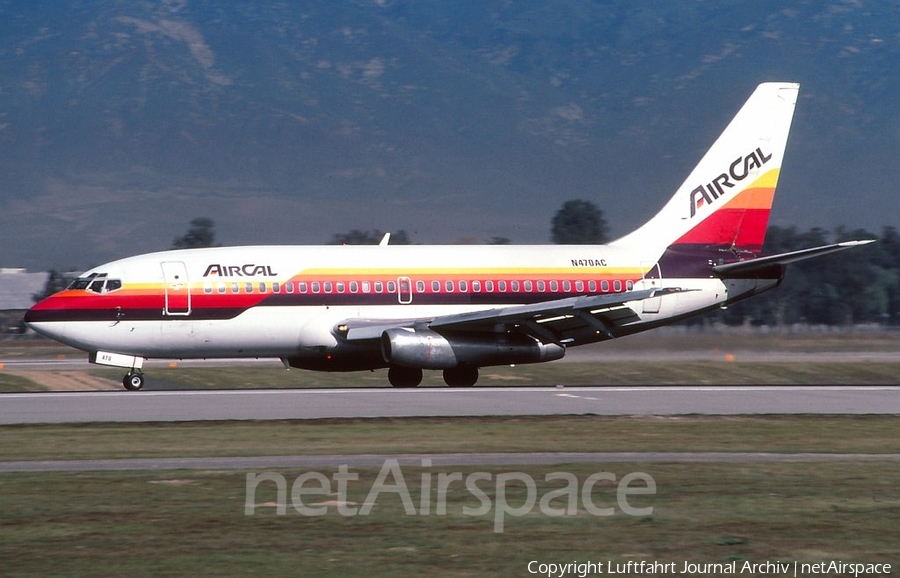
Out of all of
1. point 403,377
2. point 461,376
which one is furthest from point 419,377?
point 461,376

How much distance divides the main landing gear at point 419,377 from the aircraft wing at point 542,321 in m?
1.85

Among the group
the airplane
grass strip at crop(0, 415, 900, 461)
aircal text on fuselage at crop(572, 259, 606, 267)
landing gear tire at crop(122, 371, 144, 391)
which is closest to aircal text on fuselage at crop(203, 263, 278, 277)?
the airplane

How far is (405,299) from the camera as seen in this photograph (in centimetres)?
3603

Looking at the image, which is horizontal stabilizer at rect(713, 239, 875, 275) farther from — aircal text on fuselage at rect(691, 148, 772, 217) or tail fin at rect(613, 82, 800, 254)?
aircal text on fuselage at rect(691, 148, 772, 217)

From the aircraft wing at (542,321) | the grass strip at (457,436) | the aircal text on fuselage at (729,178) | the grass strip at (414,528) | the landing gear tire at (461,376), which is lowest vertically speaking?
the grass strip at (414,528)

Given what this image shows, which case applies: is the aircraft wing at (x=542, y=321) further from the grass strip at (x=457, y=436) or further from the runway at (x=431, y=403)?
the grass strip at (x=457, y=436)

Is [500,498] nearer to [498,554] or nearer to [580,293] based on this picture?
[498,554]

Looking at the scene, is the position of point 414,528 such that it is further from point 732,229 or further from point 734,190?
point 734,190

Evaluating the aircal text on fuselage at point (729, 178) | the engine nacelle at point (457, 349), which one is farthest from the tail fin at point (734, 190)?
the engine nacelle at point (457, 349)

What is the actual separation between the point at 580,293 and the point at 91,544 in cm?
2623

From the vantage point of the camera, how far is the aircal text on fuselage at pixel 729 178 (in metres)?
39.7

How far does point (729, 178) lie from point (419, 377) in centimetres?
1180

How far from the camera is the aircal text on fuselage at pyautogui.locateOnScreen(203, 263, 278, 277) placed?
3503 cm

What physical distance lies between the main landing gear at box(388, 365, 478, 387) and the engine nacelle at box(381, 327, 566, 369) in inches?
43.0
